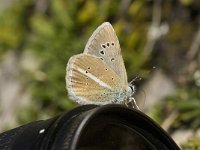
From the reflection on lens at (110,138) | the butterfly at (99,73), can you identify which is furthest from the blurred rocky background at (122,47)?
the reflection on lens at (110,138)

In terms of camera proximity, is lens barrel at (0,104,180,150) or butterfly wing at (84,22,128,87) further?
butterfly wing at (84,22,128,87)

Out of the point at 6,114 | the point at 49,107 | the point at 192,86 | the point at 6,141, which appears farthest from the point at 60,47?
the point at 6,141

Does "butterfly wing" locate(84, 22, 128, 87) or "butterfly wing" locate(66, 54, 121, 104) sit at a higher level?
"butterfly wing" locate(84, 22, 128, 87)

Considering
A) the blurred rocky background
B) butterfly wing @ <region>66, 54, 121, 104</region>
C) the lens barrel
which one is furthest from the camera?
the blurred rocky background

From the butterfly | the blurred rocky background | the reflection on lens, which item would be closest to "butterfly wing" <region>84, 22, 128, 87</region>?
the butterfly

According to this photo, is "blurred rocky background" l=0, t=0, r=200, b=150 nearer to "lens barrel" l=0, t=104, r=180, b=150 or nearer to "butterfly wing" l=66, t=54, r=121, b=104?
"butterfly wing" l=66, t=54, r=121, b=104

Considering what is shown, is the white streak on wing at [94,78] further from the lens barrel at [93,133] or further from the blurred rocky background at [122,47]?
the blurred rocky background at [122,47]
